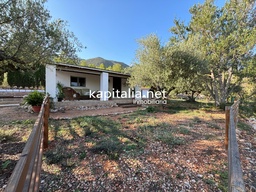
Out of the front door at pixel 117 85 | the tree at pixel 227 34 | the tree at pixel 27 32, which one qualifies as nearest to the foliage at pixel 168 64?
the tree at pixel 227 34

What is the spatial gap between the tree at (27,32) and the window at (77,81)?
700cm

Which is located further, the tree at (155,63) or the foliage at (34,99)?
the tree at (155,63)

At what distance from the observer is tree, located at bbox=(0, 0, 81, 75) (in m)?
3.26

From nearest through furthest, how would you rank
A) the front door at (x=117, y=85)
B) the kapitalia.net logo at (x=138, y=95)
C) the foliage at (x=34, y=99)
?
the foliage at (x=34, y=99)
the kapitalia.net logo at (x=138, y=95)
the front door at (x=117, y=85)

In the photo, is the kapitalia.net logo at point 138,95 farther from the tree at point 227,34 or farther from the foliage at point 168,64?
the tree at point 227,34

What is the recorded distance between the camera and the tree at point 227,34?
908 cm

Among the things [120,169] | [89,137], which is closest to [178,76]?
[89,137]

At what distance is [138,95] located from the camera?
1302cm

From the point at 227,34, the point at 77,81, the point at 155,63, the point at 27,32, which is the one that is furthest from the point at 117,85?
the point at 27,32

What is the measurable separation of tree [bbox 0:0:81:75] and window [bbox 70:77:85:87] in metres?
7.00

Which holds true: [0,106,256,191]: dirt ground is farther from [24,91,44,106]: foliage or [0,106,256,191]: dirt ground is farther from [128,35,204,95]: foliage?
[128,35,204,95]: foliage

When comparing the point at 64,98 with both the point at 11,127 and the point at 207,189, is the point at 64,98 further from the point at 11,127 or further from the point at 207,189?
the point at 207,189

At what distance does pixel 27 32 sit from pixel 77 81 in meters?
8.29

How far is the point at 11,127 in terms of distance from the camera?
4.73 meters
